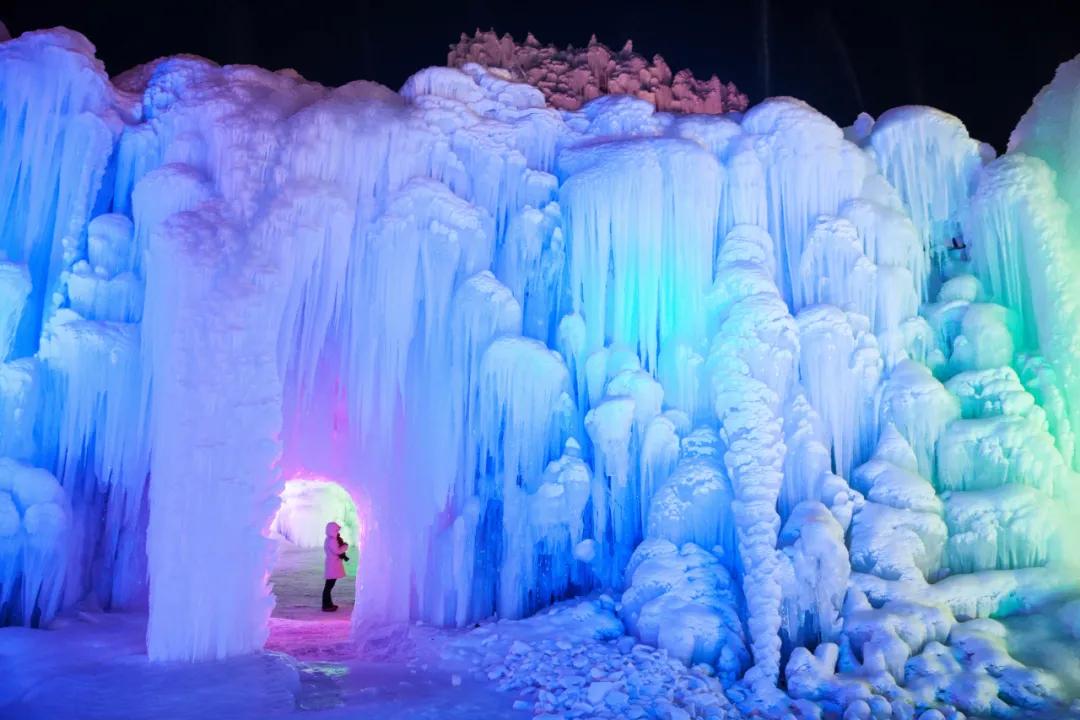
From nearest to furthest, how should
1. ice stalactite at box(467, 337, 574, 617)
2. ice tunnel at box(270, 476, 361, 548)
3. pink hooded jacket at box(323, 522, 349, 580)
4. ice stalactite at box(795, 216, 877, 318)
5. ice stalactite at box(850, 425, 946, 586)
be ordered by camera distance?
ice stalactite at box(850, 425, 946, 586) < ice stalactite at box(467, 337, 574, 617) < ice stalactite at box(795, 216, 877, 318) < pink hooded jacket at box(323, 522, 349, 580) < ice tunnel at box(270, 476, 361, 548)

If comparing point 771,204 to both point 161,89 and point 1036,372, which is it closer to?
point 1036,372

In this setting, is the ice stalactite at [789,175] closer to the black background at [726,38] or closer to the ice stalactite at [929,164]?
→ the ice stalactite at [929,164]

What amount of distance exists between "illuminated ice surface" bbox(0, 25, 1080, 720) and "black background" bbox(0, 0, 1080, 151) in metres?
8.71

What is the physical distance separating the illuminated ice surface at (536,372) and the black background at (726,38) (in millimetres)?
8713

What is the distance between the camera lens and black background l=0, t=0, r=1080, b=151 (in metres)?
18.6

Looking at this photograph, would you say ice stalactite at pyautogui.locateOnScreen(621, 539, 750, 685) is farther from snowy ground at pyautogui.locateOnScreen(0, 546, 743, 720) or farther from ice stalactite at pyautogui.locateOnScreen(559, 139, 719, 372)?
ice stalactite at pyautogui.locateOnScreen(559, 139, 719, 372)

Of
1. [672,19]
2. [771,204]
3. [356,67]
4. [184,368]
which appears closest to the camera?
[184,368]

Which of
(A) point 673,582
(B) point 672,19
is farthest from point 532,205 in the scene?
(B) point 672,19

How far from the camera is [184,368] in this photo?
817 cm

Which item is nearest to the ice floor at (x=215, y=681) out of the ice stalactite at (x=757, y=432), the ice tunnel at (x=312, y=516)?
the ice stalactite at (x=757, y=432)

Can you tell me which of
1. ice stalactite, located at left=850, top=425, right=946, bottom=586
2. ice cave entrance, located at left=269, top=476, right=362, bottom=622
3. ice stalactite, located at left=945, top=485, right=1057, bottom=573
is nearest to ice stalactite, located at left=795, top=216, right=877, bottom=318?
ice stalactite, located at left=850, top=425, right=946, bottom=586

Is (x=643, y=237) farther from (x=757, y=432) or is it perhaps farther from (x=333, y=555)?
(x=333, y=555)

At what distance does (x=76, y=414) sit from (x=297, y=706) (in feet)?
16.5

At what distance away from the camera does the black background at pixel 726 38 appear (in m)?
18.6
